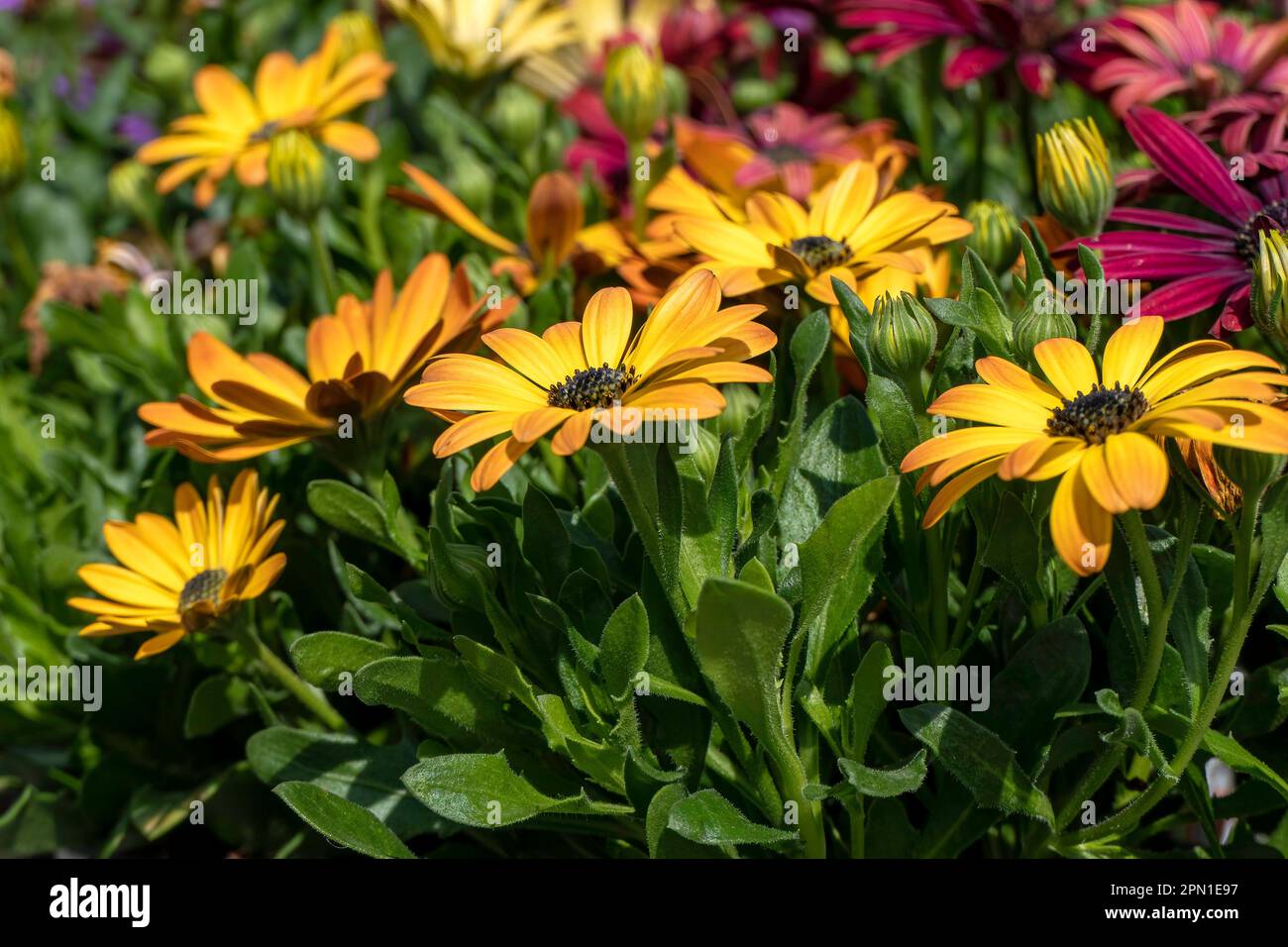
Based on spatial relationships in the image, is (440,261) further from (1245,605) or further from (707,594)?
(1245,605)

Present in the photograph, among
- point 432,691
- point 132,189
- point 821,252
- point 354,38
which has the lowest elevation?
point 432,691

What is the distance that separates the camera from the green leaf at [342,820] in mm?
993

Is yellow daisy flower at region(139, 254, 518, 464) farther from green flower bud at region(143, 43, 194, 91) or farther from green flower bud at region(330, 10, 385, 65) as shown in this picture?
green flower bud at region(143, 43, 194, 91)

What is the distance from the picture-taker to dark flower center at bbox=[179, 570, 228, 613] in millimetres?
1146

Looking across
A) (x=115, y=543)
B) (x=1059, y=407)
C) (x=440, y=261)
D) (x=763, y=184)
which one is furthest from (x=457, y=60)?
(x=1059, y=407)

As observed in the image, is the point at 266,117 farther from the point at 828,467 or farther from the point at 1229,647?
the point at 1229,647

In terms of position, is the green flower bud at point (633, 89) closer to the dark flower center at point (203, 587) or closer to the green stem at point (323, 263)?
the green stem at point (323, 263)

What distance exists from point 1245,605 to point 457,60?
133 cm

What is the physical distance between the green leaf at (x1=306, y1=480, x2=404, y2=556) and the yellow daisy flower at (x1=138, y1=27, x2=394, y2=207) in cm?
55

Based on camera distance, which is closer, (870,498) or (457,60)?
(870,498)

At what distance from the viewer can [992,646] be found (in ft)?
3.55

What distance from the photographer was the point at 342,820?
1.01 metres

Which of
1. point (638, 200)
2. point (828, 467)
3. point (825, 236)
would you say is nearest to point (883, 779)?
point (828, 467)

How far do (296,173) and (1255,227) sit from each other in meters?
0.94
